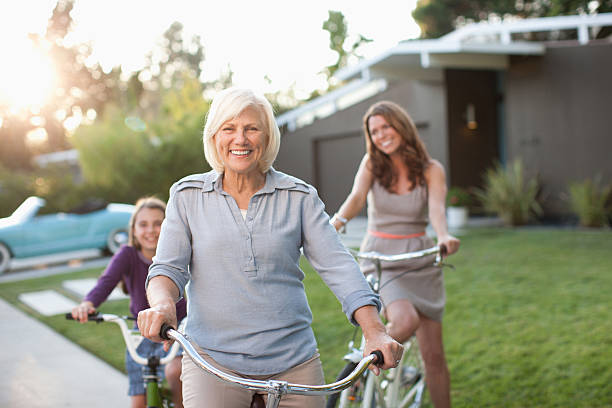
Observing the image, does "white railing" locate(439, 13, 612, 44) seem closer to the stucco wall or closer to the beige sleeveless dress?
the stucco wall

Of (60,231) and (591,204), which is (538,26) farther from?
(60,231)

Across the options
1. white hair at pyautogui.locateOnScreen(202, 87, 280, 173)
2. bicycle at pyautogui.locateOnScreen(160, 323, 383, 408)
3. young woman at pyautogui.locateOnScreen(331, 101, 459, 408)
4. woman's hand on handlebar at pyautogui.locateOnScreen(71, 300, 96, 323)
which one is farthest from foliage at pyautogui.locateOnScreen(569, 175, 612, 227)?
bicycle at pyautogui.locateOnScreen(160, 323, 383, 408)

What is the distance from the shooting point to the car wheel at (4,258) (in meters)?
10.5

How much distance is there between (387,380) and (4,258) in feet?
30.1

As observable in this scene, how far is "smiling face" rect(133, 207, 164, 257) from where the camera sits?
3.21m

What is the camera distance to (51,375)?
16.0ft

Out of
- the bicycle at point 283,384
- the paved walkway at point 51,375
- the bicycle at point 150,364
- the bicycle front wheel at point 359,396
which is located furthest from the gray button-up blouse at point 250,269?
the paved walkway at point 51,375

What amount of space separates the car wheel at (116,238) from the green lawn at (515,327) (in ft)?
5.60

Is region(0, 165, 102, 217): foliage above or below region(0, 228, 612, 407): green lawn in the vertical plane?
above

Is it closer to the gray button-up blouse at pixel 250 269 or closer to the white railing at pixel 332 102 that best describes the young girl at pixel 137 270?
the gray button-up blouse at pixel 250 269

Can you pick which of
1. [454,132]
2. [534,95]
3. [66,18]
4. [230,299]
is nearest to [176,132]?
[454,132]

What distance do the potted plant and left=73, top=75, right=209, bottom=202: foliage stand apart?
6272 millimetres

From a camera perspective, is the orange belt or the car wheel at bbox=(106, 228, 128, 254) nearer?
the orange belt

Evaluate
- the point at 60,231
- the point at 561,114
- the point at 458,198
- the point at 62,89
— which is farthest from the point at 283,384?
the point at 62,89
